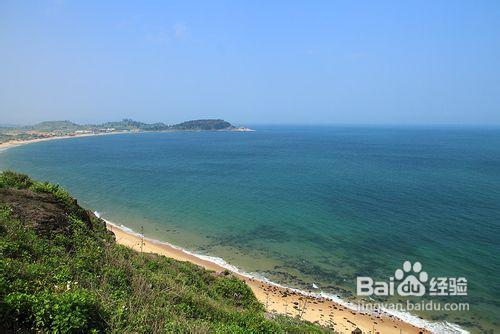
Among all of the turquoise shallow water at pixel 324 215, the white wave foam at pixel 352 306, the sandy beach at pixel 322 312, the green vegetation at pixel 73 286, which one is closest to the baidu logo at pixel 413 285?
the turquoise shallow water at pixel 324 215

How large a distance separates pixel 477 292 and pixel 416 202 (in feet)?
87.3

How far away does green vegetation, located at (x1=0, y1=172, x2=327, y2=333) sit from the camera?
270 inches

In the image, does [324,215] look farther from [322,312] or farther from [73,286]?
[73,286]

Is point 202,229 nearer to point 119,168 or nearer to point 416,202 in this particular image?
point 416,202

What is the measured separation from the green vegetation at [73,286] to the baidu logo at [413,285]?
54.0ft

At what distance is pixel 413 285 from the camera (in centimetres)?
2912

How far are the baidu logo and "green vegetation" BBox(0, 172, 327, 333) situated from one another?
16446 millimetres

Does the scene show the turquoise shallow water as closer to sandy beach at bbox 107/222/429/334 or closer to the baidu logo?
the baidu logo

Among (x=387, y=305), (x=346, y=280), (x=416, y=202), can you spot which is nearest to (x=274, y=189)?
(x=416, y=202)

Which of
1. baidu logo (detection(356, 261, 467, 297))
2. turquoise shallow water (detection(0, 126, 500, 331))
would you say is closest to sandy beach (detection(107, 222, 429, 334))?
turquoise shallow water (detection(0, 126, 500, 331))

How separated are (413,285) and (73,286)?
30179 mm

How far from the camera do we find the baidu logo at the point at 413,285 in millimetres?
27359

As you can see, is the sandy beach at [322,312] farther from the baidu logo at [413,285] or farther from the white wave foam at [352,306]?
the baidu logo at [413,285]

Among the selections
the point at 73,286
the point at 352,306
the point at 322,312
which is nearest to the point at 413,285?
the point at 352,306
